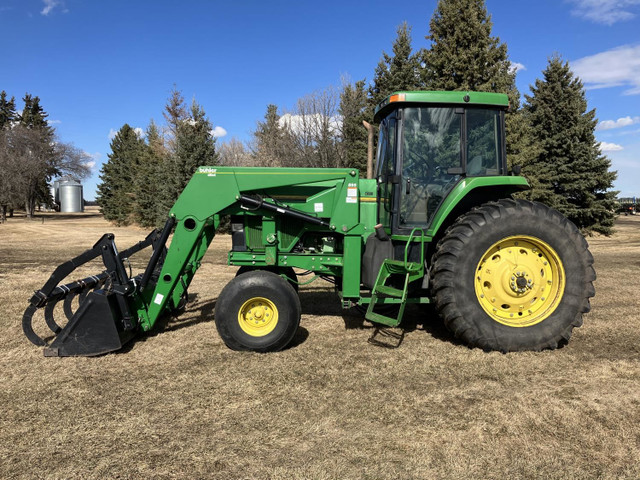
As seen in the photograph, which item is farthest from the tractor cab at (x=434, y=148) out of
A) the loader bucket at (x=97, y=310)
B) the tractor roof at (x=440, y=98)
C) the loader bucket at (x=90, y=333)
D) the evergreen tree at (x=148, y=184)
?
the evergreen tree at (x=148, y=184)

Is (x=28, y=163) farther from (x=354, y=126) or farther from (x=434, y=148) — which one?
(x=434, y=148)

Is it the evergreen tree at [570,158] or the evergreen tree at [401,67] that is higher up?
the evergreen tree at [401,67]

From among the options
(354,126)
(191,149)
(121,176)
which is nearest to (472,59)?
(354,126)

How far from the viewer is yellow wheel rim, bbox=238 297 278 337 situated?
4.60 m

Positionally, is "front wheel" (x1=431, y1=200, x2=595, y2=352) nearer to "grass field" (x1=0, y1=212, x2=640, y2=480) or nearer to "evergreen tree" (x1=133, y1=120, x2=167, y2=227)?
"grass field" (x1=0, y1=212, x2=640, y2=480)

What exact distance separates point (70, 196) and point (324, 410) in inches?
2312

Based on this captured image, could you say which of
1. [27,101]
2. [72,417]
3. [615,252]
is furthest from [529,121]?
[27,101]

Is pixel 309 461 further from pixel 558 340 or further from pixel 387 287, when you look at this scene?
pixel 558 340

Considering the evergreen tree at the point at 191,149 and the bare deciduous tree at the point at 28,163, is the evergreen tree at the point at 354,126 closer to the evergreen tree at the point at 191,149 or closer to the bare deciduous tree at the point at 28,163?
the evergreen tree at the point at 191,149

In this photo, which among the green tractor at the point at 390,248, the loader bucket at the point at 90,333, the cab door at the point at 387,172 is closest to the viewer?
the loader bucket at the point at 90,333

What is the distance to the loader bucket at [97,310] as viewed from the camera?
4375 mm

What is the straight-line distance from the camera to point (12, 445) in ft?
9.37

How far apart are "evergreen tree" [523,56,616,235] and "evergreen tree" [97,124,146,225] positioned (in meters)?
24.6

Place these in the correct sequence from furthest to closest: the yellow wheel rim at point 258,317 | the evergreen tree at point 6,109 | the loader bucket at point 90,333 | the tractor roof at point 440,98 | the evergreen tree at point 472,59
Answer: the evergreen tree at point 6,109, the evergreen tree at point 472,59, the tractor roof at point 440,98, the yellow wheel rim at point 258,317, the loader bucket at point 90,333
